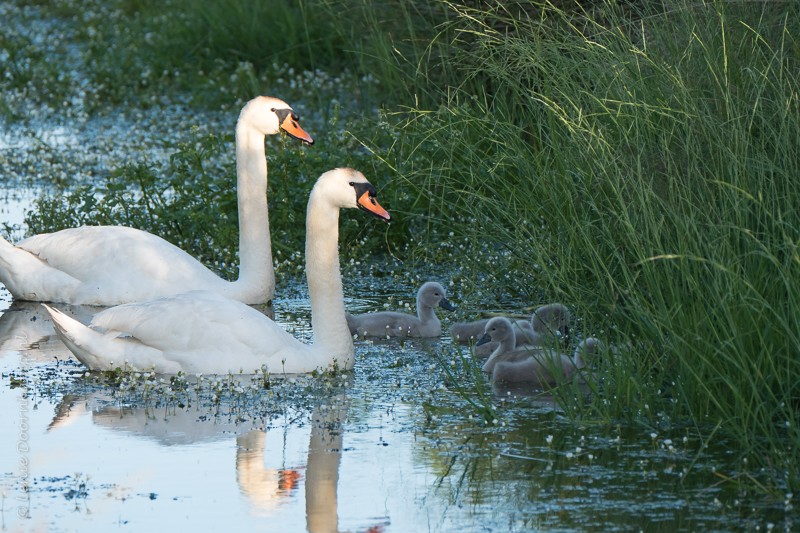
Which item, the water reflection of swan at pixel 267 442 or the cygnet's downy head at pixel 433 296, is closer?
the water reflection of swan at pixel 267 442

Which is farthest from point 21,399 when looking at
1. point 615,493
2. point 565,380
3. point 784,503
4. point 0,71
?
point 0,71

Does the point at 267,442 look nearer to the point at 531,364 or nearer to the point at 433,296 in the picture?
the point at 531,364

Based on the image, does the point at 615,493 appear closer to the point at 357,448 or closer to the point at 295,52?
the point at 357,448

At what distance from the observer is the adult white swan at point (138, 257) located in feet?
32.1

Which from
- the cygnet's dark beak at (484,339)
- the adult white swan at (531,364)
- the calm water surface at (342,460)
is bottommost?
the calm water surface at (342,460)

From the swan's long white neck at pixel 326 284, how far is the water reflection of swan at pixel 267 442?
50cm

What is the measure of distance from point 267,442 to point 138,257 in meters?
3.16

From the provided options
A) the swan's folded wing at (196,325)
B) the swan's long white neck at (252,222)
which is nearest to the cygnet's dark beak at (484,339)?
the swan's folded wing at (196,325)

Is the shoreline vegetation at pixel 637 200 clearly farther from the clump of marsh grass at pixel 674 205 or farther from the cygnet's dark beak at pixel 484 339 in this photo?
the cygnet's dark beak at pixel 484 339

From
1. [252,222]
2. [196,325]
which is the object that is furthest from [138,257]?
[196,325]

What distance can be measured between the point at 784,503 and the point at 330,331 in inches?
116

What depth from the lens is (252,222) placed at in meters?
10.0

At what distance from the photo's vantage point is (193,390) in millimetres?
7902

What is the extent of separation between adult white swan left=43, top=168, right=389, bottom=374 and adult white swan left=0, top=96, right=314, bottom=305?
56.3 inches
